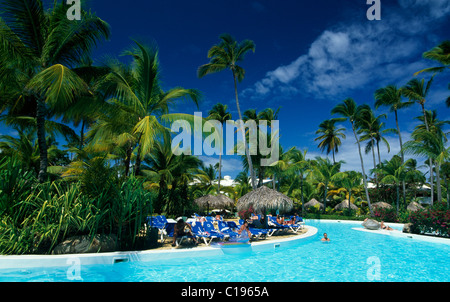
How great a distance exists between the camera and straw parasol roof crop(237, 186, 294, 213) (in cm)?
1159

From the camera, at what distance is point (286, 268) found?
667 centimetres

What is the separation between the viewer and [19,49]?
24.5 feet

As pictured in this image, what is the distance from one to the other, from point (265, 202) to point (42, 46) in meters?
10.6

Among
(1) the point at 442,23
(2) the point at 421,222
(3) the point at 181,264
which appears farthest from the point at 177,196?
(1) the point at 442,23

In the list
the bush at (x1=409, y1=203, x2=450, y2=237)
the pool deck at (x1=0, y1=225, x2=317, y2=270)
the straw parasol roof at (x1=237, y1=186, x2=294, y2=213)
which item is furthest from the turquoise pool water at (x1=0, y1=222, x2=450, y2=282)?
the straw parasol roof at (x1=237, y1=186, x2=294, y2=213)

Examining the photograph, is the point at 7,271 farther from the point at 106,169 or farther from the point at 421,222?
the point at 421,222

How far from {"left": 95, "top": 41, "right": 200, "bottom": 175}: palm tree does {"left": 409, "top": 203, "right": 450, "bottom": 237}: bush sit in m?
12.1

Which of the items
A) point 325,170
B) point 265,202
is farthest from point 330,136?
point 265,202

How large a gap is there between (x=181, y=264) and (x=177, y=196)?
Answer: 9.16 meters

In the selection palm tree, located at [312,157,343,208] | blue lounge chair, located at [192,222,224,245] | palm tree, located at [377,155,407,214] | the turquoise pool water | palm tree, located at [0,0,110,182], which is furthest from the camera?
palm tree, located at [312,157,343,208]

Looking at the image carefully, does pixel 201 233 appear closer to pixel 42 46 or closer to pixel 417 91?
pixel 42 46

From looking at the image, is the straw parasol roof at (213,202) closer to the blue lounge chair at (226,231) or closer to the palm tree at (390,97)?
the blue lounge chair at (226,231)

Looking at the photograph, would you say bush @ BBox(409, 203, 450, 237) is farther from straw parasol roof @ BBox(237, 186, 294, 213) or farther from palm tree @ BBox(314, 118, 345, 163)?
palm tree @ BBox(314, 118, 345, 163)

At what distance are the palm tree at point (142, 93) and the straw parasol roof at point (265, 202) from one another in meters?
5.31
